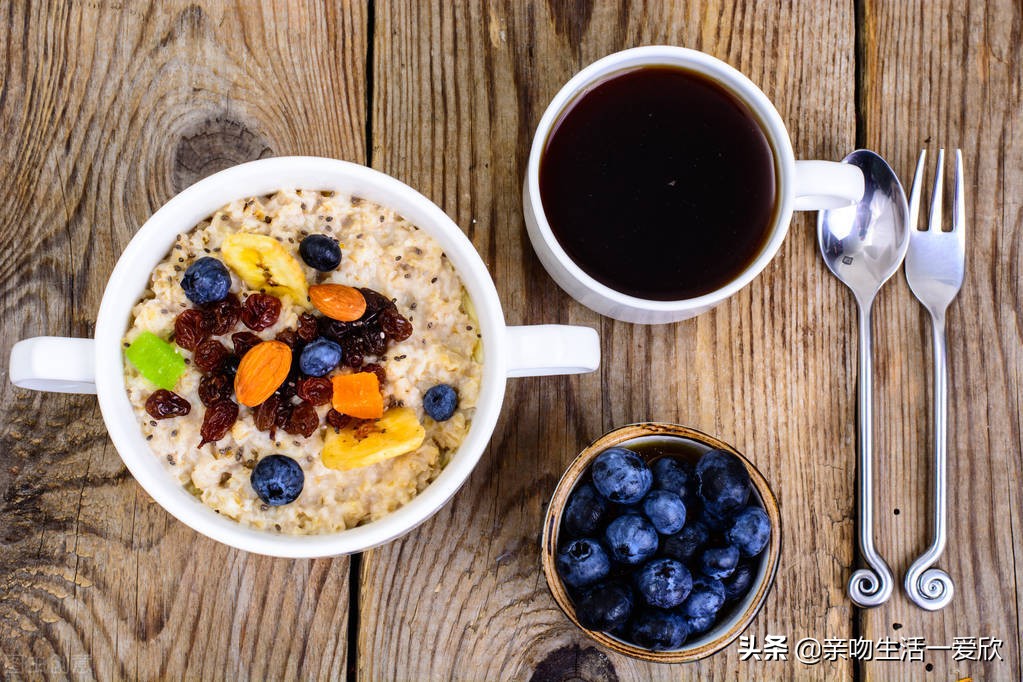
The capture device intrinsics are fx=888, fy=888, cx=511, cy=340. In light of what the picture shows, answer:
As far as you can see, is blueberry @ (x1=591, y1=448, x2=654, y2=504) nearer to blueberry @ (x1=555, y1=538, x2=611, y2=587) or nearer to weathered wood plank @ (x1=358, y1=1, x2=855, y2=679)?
blueberry @ (x1=555, y1=538, x2=611, y2=587)

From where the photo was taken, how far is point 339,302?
48.5 inches

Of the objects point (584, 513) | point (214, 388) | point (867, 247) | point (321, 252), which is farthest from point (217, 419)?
point (867, 247)

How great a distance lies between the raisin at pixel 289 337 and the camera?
1.25m

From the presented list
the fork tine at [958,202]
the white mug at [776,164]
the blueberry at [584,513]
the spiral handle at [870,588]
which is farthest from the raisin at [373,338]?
the fork tine at [958,202]

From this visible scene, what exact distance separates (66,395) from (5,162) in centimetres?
43

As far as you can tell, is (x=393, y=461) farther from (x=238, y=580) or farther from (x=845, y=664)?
(x=845, y=664)

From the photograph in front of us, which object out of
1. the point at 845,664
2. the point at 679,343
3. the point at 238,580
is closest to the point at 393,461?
the point at 238,580

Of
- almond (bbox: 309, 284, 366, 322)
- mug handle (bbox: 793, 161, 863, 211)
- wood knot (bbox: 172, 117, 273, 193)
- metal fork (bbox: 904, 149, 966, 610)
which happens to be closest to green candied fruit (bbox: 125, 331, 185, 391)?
almond (bbox: 309, 284, 366, 322)

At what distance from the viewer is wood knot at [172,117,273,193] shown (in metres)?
1.59

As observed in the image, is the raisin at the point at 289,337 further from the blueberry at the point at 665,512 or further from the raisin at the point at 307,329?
the blueberry at the point at 665,512

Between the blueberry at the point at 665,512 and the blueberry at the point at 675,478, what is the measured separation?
29mm

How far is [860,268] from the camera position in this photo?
63.7 inches

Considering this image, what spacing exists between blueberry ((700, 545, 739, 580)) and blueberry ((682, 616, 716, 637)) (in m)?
0.07

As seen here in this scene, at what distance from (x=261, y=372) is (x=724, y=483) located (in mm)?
709
